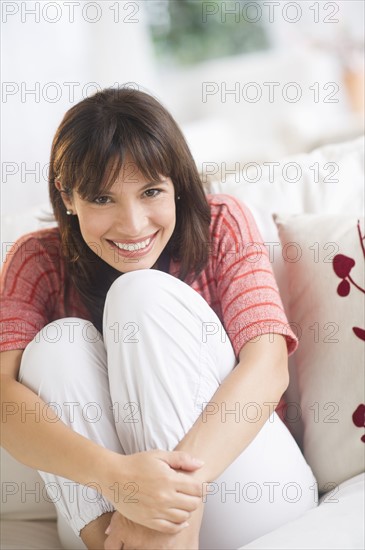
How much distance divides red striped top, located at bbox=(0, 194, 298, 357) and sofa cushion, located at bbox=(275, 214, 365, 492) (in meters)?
0.06

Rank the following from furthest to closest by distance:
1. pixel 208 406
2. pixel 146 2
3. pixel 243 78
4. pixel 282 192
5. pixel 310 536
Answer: pixel 146 2 → pixel 243 78 → pixel 282 192 → pixel 208 406 → pixel 310 536

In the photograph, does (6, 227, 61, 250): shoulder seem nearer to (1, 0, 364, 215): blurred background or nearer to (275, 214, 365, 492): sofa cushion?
(1, 0, 364, 215): blurred background

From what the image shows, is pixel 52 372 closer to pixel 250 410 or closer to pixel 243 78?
pixel 250 410

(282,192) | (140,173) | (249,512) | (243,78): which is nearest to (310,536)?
(249,512)

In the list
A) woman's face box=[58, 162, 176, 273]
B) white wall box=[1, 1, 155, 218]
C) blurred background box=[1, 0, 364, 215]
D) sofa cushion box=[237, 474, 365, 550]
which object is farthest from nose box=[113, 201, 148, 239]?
white wall box=[1, 1, 155, 218]

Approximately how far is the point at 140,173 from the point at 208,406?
361 mm

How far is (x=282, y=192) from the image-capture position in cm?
136

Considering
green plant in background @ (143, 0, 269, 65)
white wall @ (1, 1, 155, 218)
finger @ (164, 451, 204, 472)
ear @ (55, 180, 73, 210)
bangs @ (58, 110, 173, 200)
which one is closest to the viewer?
finger @ (164, 451, 204, 472)

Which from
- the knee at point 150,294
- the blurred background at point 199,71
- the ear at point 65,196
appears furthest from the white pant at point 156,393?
the blurred background at point 199,71

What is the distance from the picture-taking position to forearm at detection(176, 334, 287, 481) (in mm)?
985

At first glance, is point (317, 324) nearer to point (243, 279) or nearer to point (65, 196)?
point (243, 279)

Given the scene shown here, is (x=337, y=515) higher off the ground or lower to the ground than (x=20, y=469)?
higher

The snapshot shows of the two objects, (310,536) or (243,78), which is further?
(243,78)

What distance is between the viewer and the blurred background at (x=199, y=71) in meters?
2.24
